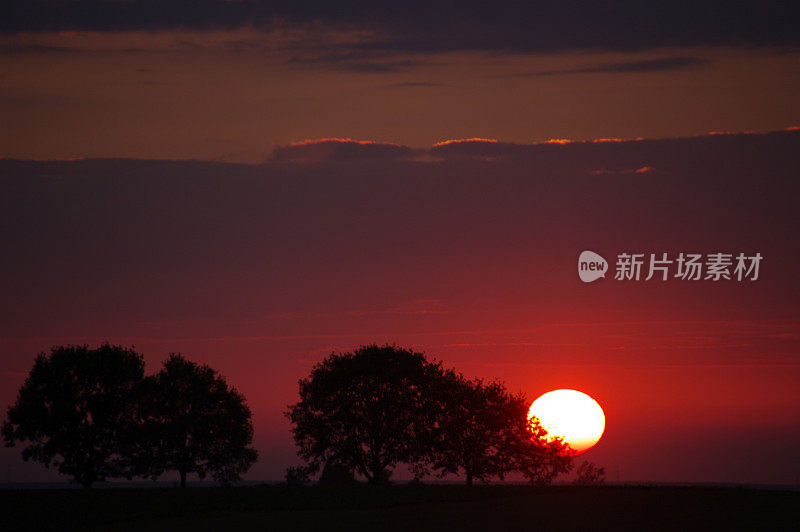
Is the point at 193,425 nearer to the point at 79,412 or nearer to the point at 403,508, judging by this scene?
the point at 79,412

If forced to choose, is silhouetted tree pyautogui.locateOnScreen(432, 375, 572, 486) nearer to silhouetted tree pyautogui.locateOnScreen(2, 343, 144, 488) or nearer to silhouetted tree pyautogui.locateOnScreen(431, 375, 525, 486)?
silhouetted tree pyautogui.locateOnScreen(431, 375, 525, 486)

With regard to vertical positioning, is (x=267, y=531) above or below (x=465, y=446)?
below

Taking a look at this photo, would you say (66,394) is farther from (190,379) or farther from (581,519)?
(581,519)

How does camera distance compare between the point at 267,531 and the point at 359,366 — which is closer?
the point at 267,531

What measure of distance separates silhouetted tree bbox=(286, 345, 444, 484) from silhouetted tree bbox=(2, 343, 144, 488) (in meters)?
20.0

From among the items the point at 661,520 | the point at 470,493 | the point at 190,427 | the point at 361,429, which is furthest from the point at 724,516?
the point at 190,427

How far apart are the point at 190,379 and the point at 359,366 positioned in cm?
2375

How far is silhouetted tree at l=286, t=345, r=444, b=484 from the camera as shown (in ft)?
375

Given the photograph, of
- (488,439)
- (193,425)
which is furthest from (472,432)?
(193,425)

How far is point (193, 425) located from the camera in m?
122

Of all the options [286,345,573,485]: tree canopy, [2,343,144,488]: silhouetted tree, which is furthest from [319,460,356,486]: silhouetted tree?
[2,343,144,488]: silhouetted tree

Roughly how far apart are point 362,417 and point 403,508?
40.1 metres

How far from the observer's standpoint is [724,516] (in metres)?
66.9

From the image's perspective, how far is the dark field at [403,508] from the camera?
6581 cm
